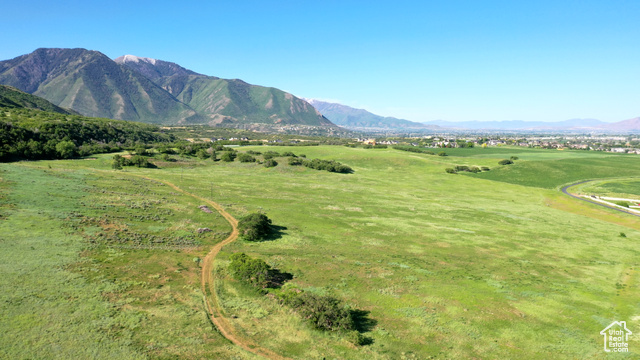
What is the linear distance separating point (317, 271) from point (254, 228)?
12517 mm

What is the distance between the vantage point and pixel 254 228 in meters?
39.9

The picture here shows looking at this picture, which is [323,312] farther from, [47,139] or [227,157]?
[47,139]

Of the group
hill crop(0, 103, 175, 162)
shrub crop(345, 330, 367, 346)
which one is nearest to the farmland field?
shrub crop(345, 330, 367, 346)

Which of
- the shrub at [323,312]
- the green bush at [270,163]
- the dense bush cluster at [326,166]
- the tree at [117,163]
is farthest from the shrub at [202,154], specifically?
the shrub at [323,312]

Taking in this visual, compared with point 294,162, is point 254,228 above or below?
below

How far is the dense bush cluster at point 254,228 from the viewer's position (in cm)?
3972

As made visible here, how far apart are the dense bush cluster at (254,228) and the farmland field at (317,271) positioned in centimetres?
173

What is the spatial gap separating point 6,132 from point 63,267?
286ft

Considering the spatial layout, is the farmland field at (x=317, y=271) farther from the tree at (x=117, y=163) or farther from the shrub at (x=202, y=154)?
the shrub at (x=202, y=154)

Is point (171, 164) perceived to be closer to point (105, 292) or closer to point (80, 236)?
point (80, 236)

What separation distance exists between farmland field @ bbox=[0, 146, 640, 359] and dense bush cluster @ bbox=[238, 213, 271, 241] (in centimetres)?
173

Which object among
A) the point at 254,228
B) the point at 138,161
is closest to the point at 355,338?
the point at 254,228

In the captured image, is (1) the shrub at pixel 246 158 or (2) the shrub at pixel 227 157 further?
(2) the shrub at pixel 227 157

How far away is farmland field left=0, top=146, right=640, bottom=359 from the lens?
2012 centimetres
